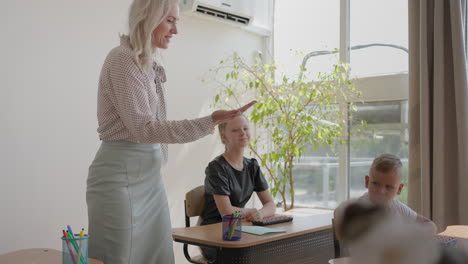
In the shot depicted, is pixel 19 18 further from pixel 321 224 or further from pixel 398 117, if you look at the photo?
pixel 398 117

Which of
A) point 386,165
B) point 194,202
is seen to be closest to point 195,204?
point 194,202

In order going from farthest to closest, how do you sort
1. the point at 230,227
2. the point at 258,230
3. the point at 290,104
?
the point at 290,104
the point at 258,230
the point at 230,227

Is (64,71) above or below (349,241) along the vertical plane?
above

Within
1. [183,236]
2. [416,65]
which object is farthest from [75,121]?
[416,65]

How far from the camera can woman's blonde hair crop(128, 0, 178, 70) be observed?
6.19 ft

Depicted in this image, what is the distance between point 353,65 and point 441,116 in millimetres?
1145

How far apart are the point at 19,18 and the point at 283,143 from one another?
8.39 feet

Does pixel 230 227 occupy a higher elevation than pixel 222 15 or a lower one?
lower

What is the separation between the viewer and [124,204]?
72.6 inches

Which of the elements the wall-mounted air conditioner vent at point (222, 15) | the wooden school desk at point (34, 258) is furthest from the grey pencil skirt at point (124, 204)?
the wall-mounted air conditioner vent at point (222, 15)

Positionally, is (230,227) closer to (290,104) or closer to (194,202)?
(194,202)

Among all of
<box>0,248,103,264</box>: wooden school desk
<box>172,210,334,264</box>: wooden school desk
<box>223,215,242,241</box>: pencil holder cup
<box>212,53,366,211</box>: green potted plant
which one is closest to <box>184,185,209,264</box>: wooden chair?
<box>172,210,334,264</box>: wooden school desk

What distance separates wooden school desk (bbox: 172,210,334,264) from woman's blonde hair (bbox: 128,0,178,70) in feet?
2.75

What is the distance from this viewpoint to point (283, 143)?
474 cm
